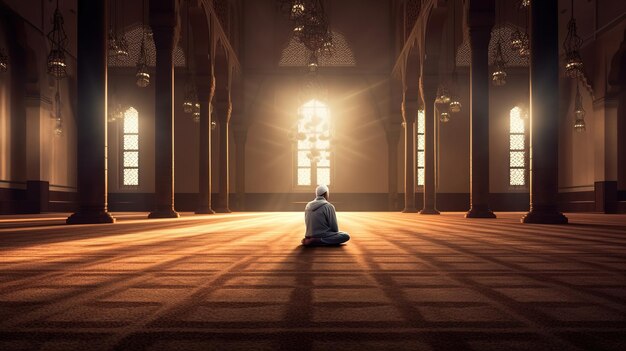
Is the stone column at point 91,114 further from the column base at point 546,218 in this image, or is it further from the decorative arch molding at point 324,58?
the decorative arch molding at point 324,58

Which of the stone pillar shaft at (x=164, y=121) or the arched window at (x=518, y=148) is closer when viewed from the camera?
the stone pillar shaft at (x=164, y=121)

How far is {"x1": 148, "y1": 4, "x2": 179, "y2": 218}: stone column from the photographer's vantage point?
31.5 ft

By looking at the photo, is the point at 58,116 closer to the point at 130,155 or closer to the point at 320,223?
the point at 130,155

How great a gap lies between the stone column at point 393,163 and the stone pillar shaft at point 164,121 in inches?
362

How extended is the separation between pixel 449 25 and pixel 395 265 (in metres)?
15.8

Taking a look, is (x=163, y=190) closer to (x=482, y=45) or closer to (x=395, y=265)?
(x=482, y=45)

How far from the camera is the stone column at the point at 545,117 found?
770 cm

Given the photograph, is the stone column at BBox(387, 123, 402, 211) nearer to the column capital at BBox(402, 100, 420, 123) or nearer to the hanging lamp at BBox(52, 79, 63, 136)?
the column capital at BBox(402, 100, 420, 123)

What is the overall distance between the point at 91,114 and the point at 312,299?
6303mm

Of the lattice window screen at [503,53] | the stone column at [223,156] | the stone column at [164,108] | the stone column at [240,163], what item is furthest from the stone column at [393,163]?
the stone column at [164,108]

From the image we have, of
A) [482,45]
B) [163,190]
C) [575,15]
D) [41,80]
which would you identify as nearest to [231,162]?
[41,80]

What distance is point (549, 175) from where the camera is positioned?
302 inches

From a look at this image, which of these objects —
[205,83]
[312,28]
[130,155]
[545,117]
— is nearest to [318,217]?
[545,117]

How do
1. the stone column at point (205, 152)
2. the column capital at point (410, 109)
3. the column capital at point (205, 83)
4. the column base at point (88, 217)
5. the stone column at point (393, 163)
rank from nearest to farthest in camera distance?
the column base at point (88, 217)
the column capital at point (205, 83)
the stone column at point (205, 152)
the column capital at point (410, 109)
the stone column at point (393, 163)
